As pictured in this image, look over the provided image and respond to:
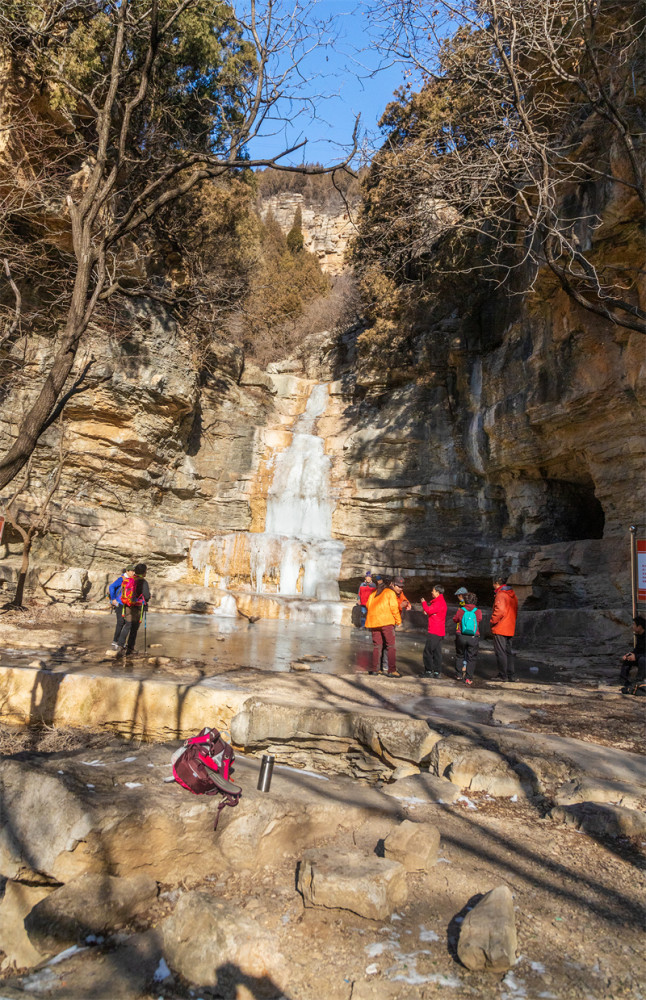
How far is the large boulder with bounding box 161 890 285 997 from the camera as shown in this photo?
2689 mm

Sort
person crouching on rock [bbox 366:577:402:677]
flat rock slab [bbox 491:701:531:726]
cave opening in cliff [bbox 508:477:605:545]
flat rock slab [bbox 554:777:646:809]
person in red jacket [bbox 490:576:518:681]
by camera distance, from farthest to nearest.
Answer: cave opening in cliff [bbox 508:477:605:545], person in red jacket [bbox 490:576:518:681], person crouching on rock [bbox 366:577:402:677], flat rock slab [bbox 491:701:531:726], flat rock slab [bbox 554:777:646:809]

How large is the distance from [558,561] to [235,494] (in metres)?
10.7

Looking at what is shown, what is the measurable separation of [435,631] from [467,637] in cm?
48

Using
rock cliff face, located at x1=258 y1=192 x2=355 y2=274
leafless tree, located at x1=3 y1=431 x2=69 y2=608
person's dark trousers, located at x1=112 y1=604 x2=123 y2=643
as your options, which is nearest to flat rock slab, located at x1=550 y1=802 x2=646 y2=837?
person's dark trousers, located at x1=112 y1=604 x2=123 y2=643

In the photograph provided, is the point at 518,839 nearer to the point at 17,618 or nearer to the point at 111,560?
the point at 17,618

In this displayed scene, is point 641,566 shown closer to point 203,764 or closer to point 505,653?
point 505,653

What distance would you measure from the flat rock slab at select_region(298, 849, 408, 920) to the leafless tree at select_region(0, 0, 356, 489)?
306cm

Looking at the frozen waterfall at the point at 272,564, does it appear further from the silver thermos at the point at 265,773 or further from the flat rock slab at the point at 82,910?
the flat rock slab at the point at 82,910

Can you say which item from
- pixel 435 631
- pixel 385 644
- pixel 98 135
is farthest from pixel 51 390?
pixel 435 631

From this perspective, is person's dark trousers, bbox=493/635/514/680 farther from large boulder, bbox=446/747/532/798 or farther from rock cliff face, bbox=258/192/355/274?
rock cliff face, bbox=258/192/355/274

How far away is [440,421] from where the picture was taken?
1870 centimetres

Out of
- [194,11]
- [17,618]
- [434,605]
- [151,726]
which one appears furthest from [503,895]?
[194,11]

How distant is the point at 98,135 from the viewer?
4875 mm

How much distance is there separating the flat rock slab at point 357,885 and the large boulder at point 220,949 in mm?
364
